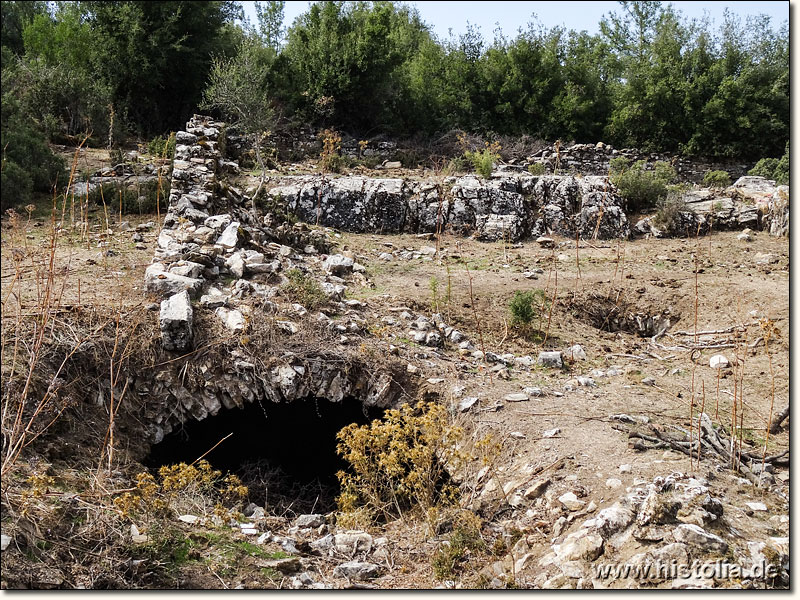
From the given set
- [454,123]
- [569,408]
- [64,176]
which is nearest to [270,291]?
[569,408]

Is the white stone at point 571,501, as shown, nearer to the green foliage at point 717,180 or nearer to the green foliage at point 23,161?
the green foliage at point 23,161

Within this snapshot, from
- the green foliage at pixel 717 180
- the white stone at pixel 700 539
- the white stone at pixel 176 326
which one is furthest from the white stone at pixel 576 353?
the green foliage at pixel 717 180

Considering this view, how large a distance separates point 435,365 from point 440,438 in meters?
1.56

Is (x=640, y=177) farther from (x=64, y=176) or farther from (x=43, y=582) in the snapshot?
(x=43, y=582)

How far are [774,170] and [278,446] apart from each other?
43.2 feet

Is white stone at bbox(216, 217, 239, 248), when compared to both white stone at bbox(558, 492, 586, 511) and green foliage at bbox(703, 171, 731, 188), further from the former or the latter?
green foliage at bbox(703, 171, 731, 188)

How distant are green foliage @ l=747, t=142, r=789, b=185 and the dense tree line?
5.70ft

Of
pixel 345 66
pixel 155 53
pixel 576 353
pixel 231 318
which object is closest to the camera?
pixel 231 318

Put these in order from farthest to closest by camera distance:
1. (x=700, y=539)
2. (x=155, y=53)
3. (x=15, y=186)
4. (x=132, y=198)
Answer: (x=155, y=53) → (x=132, y=198) → (x=15, y=186) → (x=700, y=539)

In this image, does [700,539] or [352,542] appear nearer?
[700,539]

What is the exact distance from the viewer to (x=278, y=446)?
695cm

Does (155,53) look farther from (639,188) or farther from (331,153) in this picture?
(639,188)

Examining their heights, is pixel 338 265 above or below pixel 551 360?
above

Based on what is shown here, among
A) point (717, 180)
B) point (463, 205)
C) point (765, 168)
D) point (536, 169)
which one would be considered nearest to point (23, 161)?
point (463, 205)
